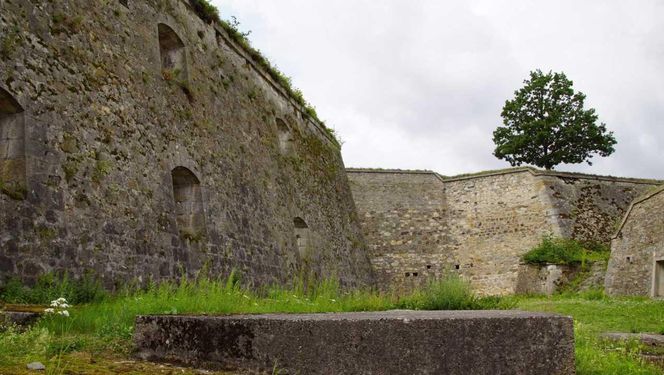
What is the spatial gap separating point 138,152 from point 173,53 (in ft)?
11.3

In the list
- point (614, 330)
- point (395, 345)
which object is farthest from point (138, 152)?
point (614, 330)

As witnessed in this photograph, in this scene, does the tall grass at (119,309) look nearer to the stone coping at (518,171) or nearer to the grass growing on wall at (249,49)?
the grass growing on wall at (249,49)

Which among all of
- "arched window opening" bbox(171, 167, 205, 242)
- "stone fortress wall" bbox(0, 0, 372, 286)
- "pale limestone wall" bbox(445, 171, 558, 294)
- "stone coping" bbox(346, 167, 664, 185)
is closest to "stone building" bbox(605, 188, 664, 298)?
"pale limestone wall" bbox(445, 171, 558, 294)

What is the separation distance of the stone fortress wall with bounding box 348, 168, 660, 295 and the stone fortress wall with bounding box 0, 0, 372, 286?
28.9ft

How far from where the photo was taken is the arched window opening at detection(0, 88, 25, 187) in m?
6.72

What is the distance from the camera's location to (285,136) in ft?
55.6

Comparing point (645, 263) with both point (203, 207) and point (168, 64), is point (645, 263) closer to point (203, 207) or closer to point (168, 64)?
point (203, 207)

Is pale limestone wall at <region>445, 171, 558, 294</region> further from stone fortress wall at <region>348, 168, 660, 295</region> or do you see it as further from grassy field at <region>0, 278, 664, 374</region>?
grassy field at <region>0, 278, 664, 374</region>

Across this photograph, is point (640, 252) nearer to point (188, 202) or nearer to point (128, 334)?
point (188, 202)

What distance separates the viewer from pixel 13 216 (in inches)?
253

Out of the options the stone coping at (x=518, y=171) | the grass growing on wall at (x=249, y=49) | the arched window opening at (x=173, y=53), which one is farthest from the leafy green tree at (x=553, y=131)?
the arched window opening at (x=173, y=53)

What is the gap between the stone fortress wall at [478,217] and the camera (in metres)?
22.5

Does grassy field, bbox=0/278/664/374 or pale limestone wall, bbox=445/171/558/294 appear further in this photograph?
pale limestone wall, bbox=445/171/558/294

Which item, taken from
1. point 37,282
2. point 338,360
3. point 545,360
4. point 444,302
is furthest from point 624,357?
point 37,282
